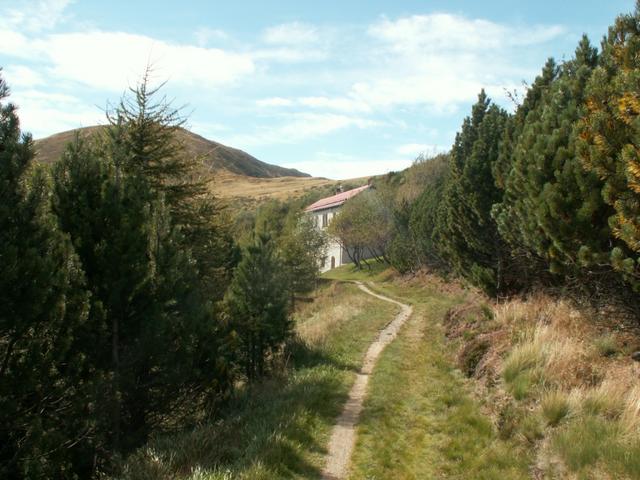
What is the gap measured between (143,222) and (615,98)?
7789 mm

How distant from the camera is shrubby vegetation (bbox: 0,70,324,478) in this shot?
6.34m

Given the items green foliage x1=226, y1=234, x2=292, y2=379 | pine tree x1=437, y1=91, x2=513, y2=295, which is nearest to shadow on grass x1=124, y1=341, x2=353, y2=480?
green foliage x1=226, y1=234, x2=292, y2=379

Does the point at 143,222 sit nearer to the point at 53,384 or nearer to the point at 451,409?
the point at 53,384

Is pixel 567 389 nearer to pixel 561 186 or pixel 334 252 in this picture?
pixel 561 186

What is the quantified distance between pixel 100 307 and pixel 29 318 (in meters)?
1.75

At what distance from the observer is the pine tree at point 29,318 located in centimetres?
617

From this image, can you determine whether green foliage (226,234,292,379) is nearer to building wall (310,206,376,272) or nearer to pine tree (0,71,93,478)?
pine tree (0,71,93,478)

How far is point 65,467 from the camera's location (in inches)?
281

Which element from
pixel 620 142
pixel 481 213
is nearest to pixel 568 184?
pixel 620 142

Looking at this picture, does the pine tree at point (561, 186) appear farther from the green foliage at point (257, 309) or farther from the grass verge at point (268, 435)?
the green foliage at point (257, 309)

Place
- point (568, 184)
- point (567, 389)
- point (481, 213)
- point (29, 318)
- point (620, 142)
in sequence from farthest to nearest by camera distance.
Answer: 1. point (481, 213)
2. point (568, 184)
3. point (567, 389)
4. point (29, 318)
5. point (620, 142)

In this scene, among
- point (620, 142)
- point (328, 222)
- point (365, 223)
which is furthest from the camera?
point (328, 222)

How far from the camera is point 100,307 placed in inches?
318

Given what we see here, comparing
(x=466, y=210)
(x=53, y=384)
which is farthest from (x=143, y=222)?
(x=466, y=210)
